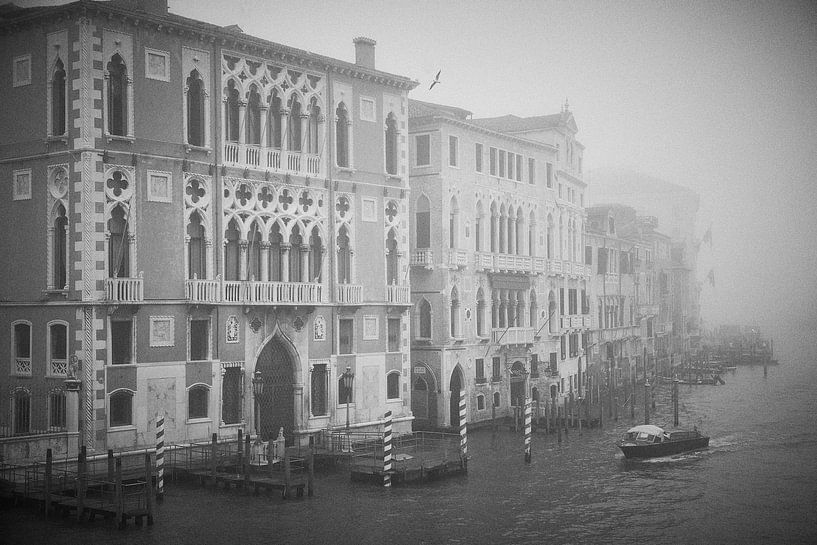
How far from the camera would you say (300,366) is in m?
33.5

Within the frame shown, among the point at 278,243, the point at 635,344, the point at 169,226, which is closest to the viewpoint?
the point at 169,226

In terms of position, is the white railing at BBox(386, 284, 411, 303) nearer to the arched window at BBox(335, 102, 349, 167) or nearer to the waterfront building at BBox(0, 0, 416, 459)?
the waterfront building at BBox(0, 0, 416, 459)

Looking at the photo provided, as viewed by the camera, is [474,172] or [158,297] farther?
[474,172]

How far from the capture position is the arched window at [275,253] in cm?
3297

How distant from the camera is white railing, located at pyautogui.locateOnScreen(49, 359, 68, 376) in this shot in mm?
27938

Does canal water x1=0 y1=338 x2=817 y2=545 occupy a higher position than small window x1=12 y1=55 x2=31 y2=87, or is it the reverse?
small window x1=12 y1=55 x2=31 y2=87

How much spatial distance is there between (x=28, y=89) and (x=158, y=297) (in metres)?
7.22

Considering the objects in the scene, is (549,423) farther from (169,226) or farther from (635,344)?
(635,344)

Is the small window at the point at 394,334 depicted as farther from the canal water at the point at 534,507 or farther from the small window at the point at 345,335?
the canal water at the point at 534,507

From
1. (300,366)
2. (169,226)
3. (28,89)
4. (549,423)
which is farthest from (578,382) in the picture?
(28,89)

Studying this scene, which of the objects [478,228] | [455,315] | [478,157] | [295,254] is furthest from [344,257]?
[478,157]

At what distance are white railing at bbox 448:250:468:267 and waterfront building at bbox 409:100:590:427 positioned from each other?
0.17 ft

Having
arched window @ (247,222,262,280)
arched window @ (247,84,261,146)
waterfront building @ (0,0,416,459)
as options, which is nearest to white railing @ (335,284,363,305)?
waterfront building @ (0,0,416,459)

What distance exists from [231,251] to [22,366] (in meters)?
7.12
